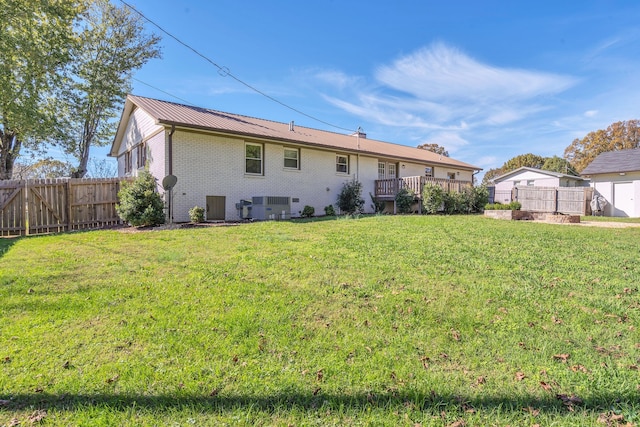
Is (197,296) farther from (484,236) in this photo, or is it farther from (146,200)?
(146,200)

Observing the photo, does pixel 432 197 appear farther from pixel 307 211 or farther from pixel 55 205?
pixel 55 205

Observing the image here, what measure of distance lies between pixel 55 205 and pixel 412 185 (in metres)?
14.6

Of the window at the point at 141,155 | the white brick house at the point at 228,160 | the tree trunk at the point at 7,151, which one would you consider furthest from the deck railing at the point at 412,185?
the tree trunk at the point at 7,151

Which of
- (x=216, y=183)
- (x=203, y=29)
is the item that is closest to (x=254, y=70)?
(x=203, y=29)

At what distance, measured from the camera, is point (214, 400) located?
7.23 ft

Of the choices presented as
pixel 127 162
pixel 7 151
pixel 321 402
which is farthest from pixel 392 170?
pixel 7 151

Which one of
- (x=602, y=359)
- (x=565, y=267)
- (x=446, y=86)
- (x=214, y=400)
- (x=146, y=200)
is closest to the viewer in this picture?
(x=214, y=400)

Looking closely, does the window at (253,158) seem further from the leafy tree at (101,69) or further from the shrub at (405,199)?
the leafy tree at (101,69)

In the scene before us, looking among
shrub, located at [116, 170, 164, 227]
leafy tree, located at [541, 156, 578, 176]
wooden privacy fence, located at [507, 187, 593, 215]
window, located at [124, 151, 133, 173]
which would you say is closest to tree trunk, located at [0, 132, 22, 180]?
window, located at [124, 151, 133, 173]

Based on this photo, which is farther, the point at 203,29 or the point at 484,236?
the point at 203,29

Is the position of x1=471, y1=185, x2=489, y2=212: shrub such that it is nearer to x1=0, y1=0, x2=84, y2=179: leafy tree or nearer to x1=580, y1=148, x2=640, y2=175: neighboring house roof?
x1=580, y1=148, x2=640, y2=175: neighboring house roof

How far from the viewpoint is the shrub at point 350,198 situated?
1598cm

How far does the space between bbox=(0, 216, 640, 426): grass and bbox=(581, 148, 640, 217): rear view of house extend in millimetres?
19103

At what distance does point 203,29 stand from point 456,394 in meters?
12.6
